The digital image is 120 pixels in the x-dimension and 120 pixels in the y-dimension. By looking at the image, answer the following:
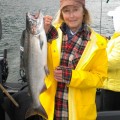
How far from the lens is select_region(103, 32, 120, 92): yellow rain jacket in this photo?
3664 mm

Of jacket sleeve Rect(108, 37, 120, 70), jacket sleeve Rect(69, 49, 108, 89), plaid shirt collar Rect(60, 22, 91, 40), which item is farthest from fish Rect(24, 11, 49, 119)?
jacket sleeve Rect(108, 37, 120, 70)

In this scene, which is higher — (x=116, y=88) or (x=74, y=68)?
(x=74, y=68)

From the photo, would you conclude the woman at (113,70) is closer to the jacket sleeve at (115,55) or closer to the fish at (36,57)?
the jacket sleeve at (115,55)

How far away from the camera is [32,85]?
2867mm

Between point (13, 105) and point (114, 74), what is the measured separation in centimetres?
131

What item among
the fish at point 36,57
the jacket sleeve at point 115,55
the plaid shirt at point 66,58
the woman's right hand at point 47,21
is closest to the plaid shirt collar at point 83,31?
the plaid shirt at point 66,58

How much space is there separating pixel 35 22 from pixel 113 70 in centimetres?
147

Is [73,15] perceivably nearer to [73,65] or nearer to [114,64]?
[73,65]

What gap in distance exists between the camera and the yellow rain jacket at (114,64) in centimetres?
366

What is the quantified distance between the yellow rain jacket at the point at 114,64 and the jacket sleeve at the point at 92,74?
0.73 m

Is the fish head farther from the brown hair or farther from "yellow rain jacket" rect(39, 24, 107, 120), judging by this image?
the brown hair

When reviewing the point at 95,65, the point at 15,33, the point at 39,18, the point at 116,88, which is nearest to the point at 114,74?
the point at 116,88

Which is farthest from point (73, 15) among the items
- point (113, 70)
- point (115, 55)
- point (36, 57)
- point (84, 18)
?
point (113, 70)

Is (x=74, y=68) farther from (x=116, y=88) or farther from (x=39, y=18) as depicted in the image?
(x=116, y=88)
